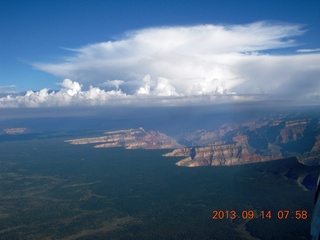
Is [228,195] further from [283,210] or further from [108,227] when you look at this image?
[108,227]

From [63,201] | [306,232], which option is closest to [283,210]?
[306,232]

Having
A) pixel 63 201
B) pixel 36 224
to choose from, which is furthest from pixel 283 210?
pixel 63 201

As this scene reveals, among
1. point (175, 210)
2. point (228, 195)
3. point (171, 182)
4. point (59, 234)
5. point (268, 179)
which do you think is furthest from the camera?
point (171, 182)

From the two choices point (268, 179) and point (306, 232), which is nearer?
point (306, 232)

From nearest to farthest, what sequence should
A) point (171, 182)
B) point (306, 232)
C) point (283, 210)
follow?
point (306, 232) < point (283, 210) < point (171, 182)

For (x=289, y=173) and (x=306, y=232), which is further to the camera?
(x=289, y=173)

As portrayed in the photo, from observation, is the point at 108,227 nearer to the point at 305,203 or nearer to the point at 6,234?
the point at 6,234

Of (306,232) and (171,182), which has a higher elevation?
(306,232)
